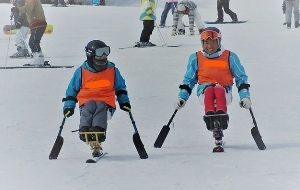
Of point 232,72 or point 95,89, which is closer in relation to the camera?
point 95,89

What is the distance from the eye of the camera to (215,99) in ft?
22.3

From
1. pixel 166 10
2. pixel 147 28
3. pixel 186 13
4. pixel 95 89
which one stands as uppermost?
pixel 95 89

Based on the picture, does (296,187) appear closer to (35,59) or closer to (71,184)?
(71,184)

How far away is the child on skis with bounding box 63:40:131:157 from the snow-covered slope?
394 millimetres

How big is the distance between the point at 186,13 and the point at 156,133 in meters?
12.3

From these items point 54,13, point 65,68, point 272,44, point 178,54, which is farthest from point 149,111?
point 54,13

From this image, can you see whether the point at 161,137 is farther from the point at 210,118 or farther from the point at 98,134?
the point at 98,134

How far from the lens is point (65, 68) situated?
1402 cm

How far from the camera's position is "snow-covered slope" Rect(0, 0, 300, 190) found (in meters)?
5.80

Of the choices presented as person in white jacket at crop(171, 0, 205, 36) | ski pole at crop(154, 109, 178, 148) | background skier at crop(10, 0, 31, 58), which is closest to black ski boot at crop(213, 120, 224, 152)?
ski pole at crop(154, 109, 178, 148)

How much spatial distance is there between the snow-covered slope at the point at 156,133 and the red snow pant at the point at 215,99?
1.30 feet

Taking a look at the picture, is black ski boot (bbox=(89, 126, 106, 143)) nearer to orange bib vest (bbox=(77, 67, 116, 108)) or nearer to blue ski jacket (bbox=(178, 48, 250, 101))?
orange bib vest (bbox=(77, 67, 116, 108))

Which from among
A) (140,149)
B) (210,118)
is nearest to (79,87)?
(140,149)

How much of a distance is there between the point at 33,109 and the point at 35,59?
4769 millimetres
